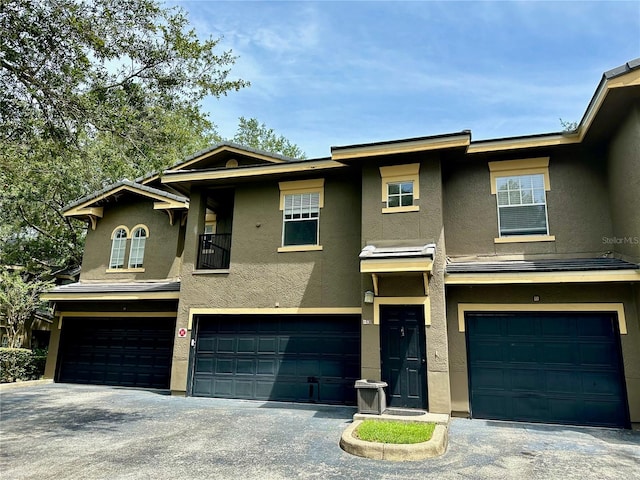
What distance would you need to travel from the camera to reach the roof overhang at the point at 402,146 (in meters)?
9.47

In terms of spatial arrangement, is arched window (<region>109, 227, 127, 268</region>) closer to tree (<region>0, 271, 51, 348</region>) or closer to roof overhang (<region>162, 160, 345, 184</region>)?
tree (<region>0, 271, 51, 348</region>)

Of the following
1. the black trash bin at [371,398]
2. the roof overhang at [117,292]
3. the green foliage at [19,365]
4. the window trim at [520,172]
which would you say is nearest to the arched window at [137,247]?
the roof overhang at [117,292]

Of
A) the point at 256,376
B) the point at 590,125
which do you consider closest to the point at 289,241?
the point at 256,376

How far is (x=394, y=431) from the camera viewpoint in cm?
706

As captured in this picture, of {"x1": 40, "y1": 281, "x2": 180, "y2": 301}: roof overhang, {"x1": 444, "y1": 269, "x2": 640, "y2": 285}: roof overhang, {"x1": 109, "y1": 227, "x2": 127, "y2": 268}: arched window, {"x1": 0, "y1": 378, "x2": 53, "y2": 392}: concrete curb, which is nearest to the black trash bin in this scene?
{"x1": 444, "y1": 269, "x2": 640, "y2": 285}: roof overhang

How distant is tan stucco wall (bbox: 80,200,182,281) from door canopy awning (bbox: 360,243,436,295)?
7362 mm

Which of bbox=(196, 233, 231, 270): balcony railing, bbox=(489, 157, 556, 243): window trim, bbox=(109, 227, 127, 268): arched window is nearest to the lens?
bbox=(489, 157, 556, 243): window trim

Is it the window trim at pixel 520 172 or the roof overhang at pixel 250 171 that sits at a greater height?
the roof overhang at pixel 250 171

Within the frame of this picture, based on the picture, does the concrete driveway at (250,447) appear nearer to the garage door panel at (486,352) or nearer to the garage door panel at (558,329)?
the garage door panel at (486,352)

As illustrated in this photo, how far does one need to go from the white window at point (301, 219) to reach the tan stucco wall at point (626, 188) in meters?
6.73

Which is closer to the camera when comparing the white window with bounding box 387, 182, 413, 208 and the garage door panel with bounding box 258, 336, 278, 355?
the white window with bounding box 387, 182, 413, 208

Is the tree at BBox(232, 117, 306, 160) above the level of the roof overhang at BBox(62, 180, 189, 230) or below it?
above

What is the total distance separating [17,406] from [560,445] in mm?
11344

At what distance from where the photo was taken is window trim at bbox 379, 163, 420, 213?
9914mm
